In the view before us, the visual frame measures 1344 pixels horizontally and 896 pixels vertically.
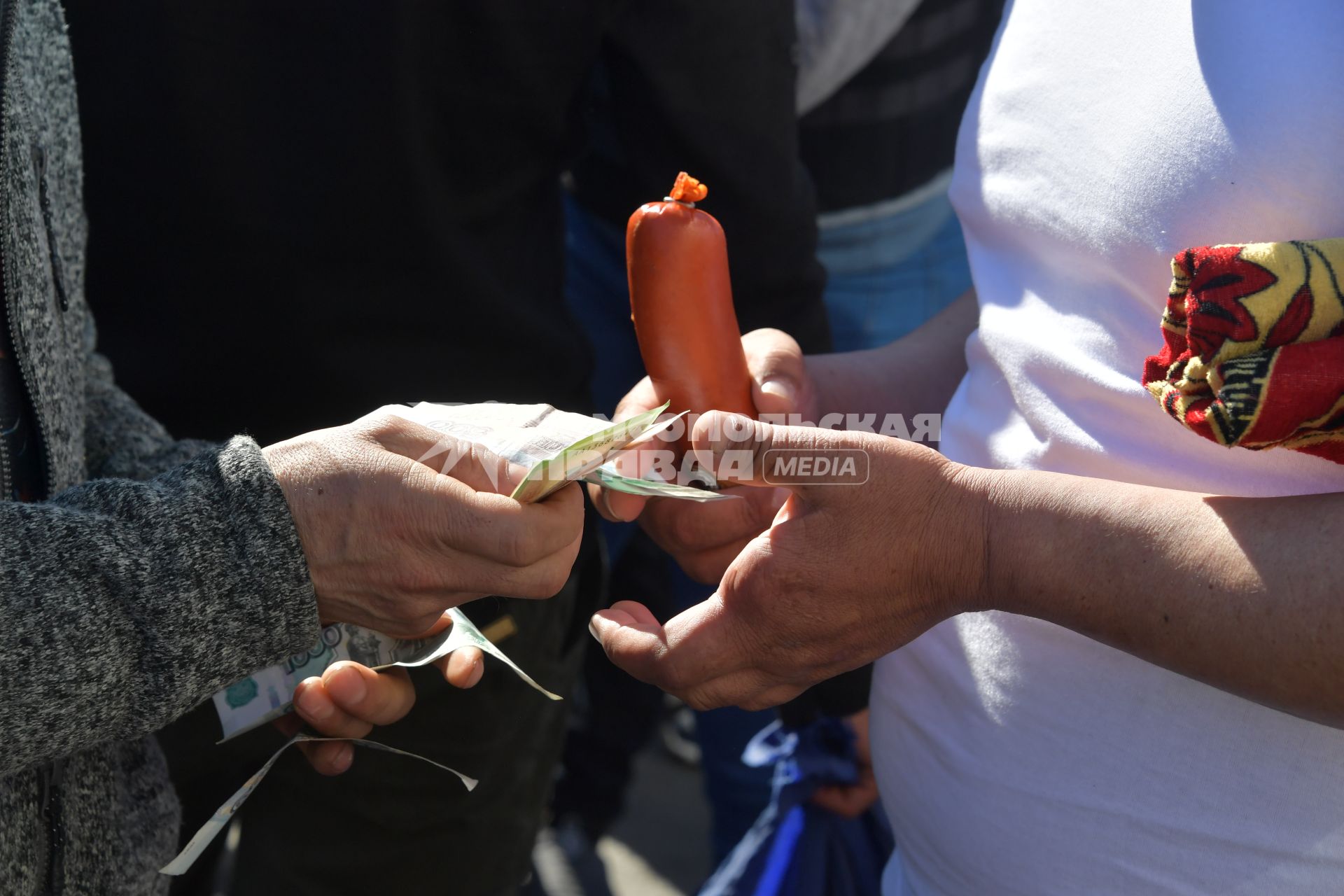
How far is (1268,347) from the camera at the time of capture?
89cm

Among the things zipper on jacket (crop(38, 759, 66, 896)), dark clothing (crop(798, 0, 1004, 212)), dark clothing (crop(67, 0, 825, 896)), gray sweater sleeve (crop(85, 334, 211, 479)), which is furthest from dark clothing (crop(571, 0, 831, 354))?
zipper on jacket (crop(38, 759, 66, 896))

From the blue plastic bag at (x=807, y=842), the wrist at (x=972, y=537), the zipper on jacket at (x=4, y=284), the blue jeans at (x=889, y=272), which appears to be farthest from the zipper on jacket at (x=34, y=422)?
the blue jeans at (x=889, y=272)

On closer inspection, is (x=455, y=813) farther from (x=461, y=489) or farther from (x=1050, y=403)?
(x=1050, y=403)

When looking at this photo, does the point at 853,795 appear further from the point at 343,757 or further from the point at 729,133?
the point at 729,133

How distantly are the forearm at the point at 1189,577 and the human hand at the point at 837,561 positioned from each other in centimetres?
4

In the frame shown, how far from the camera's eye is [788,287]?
2000 millimetres

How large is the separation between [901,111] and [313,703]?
1.84m

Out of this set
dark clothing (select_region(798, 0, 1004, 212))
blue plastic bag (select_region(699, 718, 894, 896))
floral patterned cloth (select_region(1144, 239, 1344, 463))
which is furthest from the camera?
dark clothing (select_region(798, 0, 1004, 212))

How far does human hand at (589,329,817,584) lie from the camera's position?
1430 mm

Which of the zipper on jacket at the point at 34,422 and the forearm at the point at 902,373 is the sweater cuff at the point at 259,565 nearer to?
the zipper on jacket at the point at 34,422

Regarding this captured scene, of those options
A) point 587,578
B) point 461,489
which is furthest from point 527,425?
point 587,578

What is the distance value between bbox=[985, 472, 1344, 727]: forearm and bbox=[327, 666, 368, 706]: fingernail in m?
0.76

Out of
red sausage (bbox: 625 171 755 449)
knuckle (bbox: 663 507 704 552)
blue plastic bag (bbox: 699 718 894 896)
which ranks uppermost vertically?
red sausage (bbox: 625 171 755 449)

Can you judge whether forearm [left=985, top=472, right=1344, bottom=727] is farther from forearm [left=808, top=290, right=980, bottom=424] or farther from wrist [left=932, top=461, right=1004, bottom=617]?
forearm [left=808, top=290, right=980, bottom=424]
